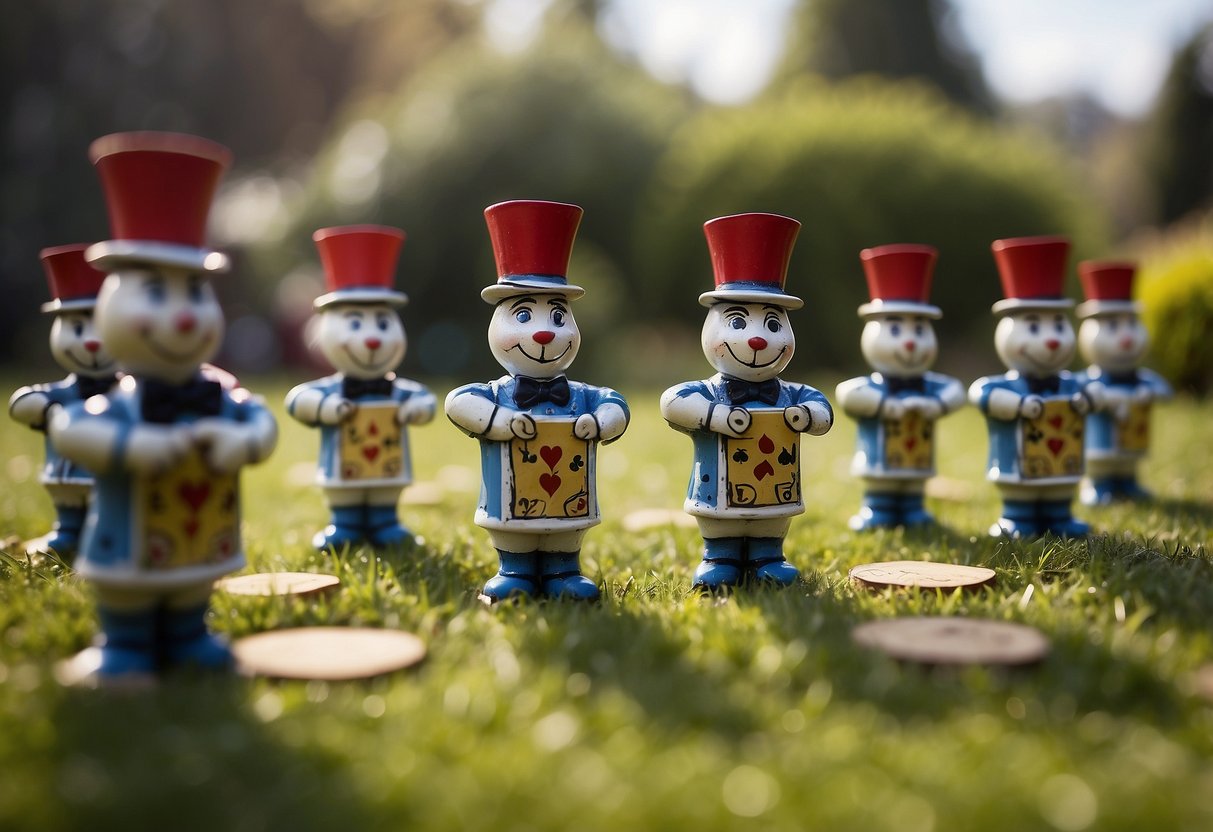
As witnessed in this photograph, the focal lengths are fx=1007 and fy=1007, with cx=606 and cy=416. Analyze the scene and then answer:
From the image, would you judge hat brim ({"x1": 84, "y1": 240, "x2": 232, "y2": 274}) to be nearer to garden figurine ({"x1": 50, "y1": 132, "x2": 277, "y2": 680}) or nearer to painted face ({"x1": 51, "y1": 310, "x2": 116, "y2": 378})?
garden figurine ({"x1": 50, "y1": 132, "x2": 277, "y2": 680})

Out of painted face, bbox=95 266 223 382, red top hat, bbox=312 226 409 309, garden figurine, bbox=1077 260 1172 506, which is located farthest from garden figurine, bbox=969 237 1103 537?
painted face, bbox=95 266 223 382

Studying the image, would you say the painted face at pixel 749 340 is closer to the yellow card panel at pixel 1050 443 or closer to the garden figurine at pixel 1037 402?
the garden figurine at pixel 1037 402

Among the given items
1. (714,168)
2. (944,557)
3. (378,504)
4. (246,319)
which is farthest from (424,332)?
(944,557)

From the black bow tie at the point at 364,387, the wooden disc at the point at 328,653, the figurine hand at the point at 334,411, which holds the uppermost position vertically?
the black bow tie at the point at 364,387

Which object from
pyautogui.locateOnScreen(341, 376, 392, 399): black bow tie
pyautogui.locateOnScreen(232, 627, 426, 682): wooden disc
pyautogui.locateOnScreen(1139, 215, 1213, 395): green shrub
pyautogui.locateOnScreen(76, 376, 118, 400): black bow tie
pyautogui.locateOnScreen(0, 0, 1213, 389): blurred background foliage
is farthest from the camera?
pyautogui.locateOnScreen(0, 0, 1213, 389): blurred background foliage

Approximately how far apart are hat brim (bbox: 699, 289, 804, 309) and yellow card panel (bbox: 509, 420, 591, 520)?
749 millimetres

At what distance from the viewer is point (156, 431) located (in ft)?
9.40

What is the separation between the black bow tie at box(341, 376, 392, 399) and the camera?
4.77 m

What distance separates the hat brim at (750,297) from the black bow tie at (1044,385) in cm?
159

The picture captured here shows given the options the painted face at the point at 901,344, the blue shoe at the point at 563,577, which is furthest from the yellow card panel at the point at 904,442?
the blue shoe at the point at 563,577

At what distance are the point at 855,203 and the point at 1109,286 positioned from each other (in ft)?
28.0

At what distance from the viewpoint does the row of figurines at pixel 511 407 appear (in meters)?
2.95

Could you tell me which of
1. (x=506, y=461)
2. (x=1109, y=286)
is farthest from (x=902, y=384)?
(x=506, y=461)

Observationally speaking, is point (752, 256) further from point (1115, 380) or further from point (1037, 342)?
point (1115, 380)
